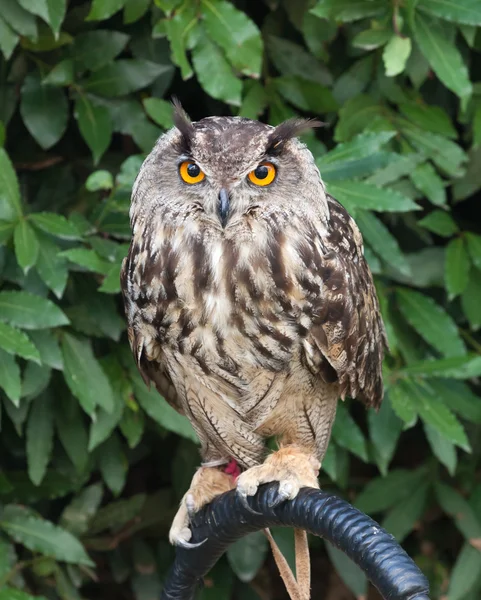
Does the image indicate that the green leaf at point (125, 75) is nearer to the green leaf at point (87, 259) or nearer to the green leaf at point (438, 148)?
the green leaf at point (87, 259)

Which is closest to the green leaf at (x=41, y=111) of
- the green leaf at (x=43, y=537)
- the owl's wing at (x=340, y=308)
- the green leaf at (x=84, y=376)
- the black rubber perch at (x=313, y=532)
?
the green leaf at (x=84, y=376)

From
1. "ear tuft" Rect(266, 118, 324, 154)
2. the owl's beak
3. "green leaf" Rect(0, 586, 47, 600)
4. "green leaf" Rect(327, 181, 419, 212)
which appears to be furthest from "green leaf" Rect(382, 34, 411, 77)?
"green leaf" Rect(0, 586, 47, 600)

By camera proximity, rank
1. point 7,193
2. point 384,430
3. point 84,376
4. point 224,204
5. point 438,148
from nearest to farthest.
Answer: point 224,204
point 7,193
point 84,376
point 438,148
point 384,430

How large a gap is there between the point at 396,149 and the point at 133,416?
102 cm

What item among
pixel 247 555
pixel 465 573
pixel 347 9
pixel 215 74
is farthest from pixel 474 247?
pixel 247 555

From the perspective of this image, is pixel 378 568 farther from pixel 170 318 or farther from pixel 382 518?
pixel 382 518

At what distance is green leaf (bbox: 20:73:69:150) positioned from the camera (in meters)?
2.66

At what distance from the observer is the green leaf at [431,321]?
2738 mm

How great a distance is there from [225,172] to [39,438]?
1.14 meters

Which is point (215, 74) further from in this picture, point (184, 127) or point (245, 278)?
point (245, 278)

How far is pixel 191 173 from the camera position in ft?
6.18

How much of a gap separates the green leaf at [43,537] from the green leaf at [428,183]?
4.32 feet

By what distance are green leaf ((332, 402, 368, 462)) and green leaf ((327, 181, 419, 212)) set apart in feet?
2.08

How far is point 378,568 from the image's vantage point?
4.40 ft
